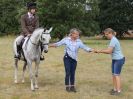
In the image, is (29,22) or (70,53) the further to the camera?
(29,22)

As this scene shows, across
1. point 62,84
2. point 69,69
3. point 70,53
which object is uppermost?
point 70,53

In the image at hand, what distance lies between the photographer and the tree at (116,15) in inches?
2219

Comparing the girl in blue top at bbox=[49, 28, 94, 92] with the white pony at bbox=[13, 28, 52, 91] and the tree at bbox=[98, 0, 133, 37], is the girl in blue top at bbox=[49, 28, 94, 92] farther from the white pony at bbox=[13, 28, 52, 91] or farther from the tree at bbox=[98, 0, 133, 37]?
the tree at bbox=[98, 0, 133, 37]

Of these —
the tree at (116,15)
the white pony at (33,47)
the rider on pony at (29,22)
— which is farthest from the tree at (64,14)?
the white pony at (33,47)

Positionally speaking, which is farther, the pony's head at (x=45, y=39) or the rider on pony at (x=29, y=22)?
the rider on pony at (x=29, y=22)

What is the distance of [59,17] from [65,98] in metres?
31.4

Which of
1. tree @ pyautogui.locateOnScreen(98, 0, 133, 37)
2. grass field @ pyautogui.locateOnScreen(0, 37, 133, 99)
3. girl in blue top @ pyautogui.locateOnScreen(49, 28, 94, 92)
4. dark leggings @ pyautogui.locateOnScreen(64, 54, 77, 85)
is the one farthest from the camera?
tree @ pyautogui.locateOnScreen(98, 0, 133, 37)

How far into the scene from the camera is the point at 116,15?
5681cm

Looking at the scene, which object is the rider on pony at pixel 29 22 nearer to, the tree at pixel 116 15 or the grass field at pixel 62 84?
the grass field at pixel 62 84

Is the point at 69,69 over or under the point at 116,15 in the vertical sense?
over

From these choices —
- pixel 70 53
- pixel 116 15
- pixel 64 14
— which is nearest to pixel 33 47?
pixel 70 53

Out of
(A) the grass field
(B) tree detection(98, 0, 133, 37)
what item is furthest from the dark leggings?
(B) tree detection(98, 0, 133, 37)

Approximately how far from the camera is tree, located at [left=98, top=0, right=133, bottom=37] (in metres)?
56.4

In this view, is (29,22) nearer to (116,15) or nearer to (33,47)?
(33,47)
